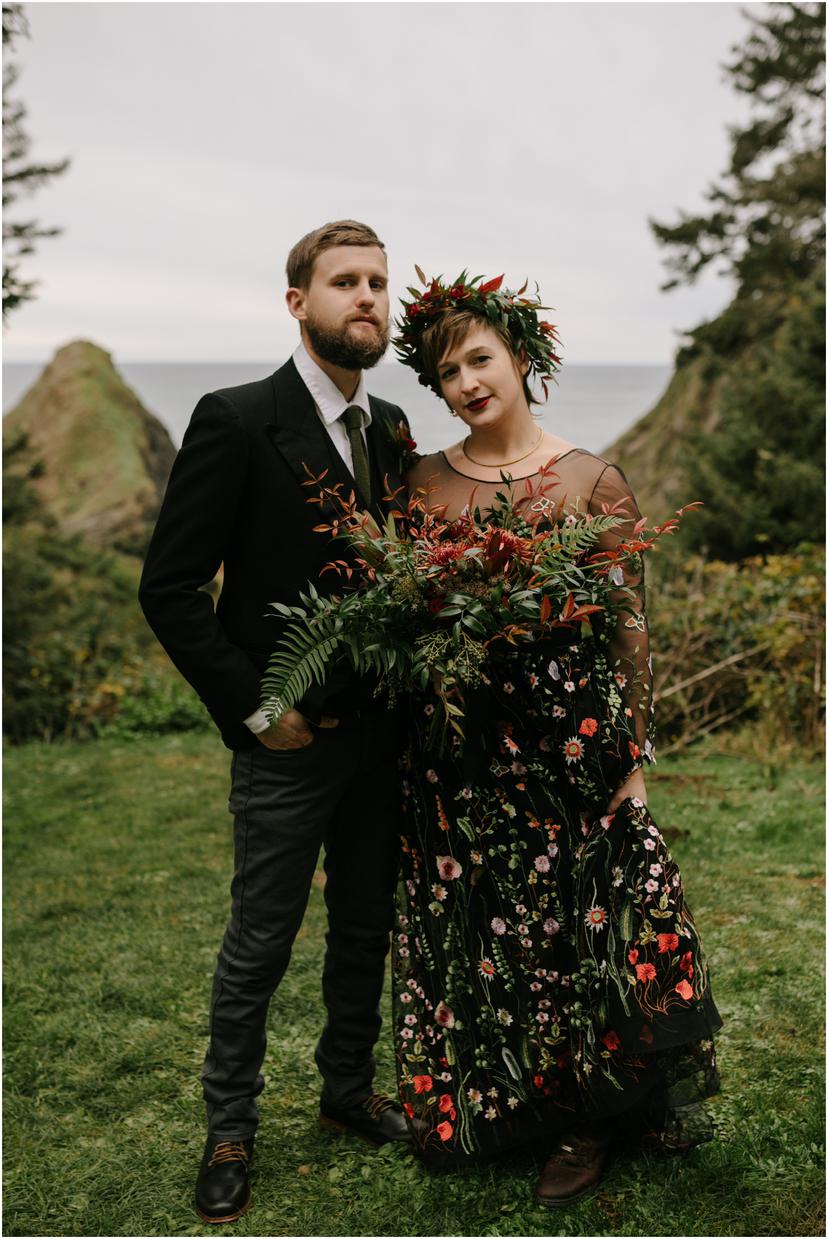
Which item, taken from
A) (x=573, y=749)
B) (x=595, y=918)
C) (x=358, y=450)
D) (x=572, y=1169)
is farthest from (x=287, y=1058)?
(x=358, y=450)

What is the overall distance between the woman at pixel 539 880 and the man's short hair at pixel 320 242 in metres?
0.23

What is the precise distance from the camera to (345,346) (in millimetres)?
2771

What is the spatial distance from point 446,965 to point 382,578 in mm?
1111

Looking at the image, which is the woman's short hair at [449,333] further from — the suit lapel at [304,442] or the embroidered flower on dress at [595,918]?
the embroidered flower on dress at [595,918]

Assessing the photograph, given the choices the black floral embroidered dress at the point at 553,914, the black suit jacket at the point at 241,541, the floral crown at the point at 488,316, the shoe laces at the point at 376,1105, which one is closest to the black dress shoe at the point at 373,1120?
the shoe laces at the point at 376,1105

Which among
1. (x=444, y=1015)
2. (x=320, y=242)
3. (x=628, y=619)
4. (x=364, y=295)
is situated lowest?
(x=444, y=1015)

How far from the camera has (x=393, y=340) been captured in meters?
2.98

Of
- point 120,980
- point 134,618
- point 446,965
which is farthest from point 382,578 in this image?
point 134,618

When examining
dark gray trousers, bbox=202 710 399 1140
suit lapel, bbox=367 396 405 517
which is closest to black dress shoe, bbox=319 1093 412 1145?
dark gray trousers, bbox=202 710 399 1140

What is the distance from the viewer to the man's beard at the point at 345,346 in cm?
277

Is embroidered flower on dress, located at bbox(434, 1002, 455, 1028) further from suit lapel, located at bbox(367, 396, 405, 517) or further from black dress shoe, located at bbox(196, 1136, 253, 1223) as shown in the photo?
suit lapel, located at bbox(367, 396, 405, 517)

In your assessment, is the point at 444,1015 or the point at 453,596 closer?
the point at 453,596

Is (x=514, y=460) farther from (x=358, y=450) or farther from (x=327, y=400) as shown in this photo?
(x=327, y=400)

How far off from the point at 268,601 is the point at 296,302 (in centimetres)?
85
